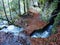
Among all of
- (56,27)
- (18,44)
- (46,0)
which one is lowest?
(18,44)

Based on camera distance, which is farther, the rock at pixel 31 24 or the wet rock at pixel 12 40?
the rock at pixel 31 24

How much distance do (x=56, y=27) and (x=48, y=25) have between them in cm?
281

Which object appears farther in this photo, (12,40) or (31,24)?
(31,24)

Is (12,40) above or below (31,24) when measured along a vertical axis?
below

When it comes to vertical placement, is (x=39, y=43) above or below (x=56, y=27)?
below

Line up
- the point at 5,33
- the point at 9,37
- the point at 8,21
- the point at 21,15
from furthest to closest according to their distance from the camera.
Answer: the point at 21,15 < the point at 8,21 < the point at 5,33 < the point at 9,37

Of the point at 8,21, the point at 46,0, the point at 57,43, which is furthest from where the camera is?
the point at 8,21

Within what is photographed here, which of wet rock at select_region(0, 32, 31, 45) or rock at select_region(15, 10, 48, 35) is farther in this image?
rock at select_region(15, 10, 48, 35)

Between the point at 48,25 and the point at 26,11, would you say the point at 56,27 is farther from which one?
the point at 26,11

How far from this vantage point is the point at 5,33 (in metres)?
11.8

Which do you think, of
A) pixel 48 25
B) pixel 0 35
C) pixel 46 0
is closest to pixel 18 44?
pixel 0 35

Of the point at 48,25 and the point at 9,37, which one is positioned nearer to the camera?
the point at 9,37

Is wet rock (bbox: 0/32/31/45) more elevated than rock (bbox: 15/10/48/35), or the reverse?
rock (bbox: 15/10/48/35)

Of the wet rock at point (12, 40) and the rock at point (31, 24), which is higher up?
the rock at point (31, 24)
